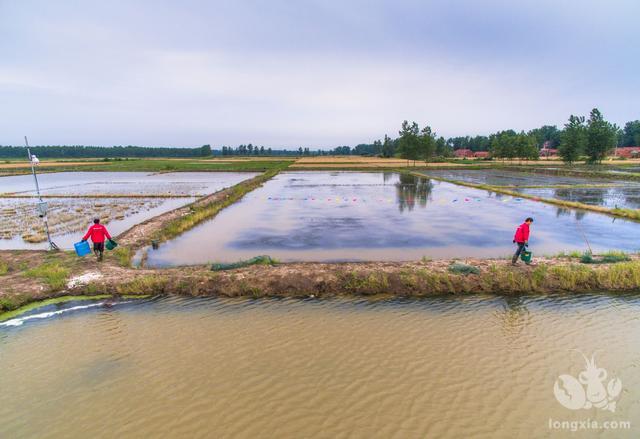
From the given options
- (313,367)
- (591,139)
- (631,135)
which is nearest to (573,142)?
(591,139)

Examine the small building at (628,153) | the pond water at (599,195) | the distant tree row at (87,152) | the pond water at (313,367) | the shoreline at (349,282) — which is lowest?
the pond water at (313,367)

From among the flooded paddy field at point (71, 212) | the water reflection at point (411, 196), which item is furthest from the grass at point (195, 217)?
the water reflection at point (411, 196)

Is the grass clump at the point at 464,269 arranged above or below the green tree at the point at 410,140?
below

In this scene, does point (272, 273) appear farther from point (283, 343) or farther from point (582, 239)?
point (582, 239)

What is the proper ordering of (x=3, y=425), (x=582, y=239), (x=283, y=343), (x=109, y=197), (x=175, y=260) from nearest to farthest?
(x=3, y=425) < (x=283, y=343) < (x=175, y=260) < (x=582, y=239) < (x=109, y=197)

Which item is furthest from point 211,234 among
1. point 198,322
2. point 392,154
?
point 392,154

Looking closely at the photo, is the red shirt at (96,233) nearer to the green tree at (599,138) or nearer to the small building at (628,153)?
the green tree at (599,138)

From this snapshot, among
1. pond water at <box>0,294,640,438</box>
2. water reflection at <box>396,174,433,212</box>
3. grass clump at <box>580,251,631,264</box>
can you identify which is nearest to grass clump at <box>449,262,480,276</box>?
pond water at <box>0,294,640,438</box>
